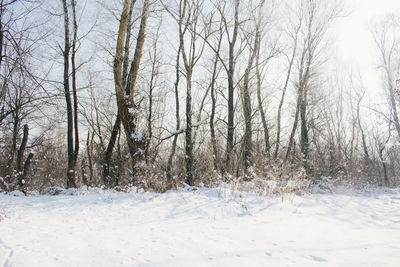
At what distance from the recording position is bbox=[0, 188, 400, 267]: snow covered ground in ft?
6.54

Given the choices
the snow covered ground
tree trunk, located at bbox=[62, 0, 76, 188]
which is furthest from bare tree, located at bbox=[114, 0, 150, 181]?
tree trunk, located at bbox=[62, 0, 76, 188]

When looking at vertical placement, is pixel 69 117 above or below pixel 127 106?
above

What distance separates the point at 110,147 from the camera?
8828 millimetres

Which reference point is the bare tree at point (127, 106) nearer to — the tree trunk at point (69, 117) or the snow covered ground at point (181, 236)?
the snow covered ground at point (181, 236)

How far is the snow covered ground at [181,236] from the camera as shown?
1.99 m

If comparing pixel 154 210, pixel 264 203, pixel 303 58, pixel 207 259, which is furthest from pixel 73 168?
pixel 303 58

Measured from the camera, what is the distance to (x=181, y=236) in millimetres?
2592

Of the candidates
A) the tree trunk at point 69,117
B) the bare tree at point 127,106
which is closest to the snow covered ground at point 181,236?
the bare tree at point 127,106

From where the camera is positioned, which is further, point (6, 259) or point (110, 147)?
point (110, 147)

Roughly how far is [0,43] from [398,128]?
65.5ft

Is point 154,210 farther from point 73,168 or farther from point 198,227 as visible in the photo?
point 73,168

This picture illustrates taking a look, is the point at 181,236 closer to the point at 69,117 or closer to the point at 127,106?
the point at 127,106

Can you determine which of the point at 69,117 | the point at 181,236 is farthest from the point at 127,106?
the point at 181,236

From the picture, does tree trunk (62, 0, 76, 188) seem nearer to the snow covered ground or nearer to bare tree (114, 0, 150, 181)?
bare tree (114, 0, 150, 181)
